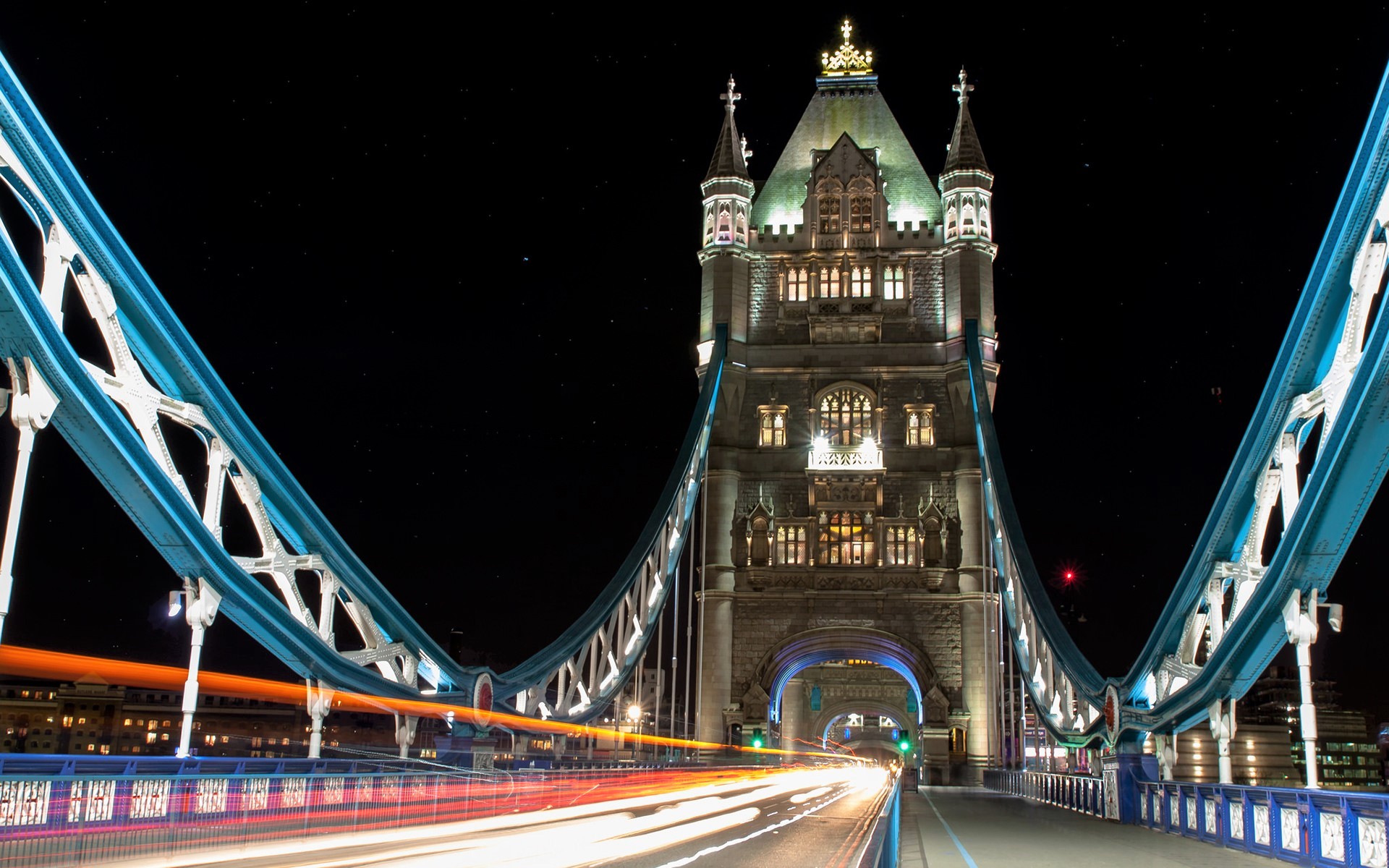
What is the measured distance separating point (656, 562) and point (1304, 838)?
3117 cm

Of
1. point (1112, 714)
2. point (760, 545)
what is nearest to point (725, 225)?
point (760, 545)

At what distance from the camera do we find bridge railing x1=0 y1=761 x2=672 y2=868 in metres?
10.7

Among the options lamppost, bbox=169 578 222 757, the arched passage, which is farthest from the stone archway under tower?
lamppost, bbox=169 578 222 757

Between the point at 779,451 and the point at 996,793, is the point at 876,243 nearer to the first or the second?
the point at 779,451

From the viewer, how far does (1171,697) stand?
58.3 feet

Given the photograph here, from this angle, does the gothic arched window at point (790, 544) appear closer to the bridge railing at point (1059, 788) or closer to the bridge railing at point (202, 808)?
the bridge railing at point (1059, 788)

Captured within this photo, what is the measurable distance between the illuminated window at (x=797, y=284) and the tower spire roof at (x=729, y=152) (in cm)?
453

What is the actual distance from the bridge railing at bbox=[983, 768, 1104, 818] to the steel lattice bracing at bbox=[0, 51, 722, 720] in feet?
37.3

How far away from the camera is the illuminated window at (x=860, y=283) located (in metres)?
46.8

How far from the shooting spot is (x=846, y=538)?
4438cm

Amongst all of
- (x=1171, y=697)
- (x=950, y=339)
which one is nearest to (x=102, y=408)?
(x=1171, y=697)

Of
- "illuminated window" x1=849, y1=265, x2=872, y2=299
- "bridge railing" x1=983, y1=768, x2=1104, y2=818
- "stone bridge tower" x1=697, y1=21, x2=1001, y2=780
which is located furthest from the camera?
"illuminated window" x1=849, y1=265, x2=872, y2=299

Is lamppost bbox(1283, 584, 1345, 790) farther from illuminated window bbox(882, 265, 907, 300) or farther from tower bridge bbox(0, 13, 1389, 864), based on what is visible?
illuminated window bbox(882, 265, 907, 300)

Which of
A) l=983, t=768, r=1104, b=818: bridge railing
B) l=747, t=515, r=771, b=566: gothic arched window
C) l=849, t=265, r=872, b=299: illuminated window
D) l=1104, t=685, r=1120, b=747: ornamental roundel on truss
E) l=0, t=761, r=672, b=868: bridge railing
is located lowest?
l=983, t=768, r=1104, b=818: bridge railing
